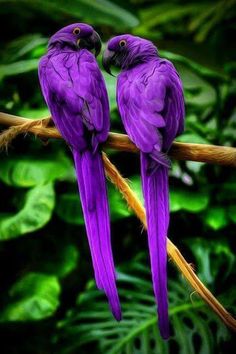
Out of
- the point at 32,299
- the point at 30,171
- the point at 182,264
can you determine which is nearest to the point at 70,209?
the point at 30,171

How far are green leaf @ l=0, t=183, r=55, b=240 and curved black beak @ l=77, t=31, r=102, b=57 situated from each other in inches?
20.5

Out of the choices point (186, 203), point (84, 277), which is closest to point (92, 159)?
point (186, 203)

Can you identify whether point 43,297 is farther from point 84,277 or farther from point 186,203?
point 186,203

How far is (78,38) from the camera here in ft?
3.10

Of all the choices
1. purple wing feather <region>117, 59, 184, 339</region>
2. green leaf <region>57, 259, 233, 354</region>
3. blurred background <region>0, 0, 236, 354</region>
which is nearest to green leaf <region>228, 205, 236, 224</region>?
blurred background <region>0, 0, 236, 354</region>

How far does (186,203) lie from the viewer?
1452 mm

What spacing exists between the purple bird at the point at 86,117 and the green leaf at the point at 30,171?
52cm

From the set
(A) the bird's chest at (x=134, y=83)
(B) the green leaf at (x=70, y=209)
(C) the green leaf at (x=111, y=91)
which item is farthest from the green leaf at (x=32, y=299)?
(A) the bird's chest at (x=134, y=83)

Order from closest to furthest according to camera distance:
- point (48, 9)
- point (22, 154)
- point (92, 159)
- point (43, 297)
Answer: point (92, 159) < point (43, 297) < point (22, 154) < point (48, 9)

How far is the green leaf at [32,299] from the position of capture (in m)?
1.41

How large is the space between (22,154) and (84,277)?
0.42m

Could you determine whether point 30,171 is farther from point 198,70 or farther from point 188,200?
point 198,70

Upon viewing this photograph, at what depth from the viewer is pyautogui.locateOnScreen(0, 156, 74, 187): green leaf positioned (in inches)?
56.9

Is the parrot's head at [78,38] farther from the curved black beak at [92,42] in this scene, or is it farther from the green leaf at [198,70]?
the green leaf at [198,70]
